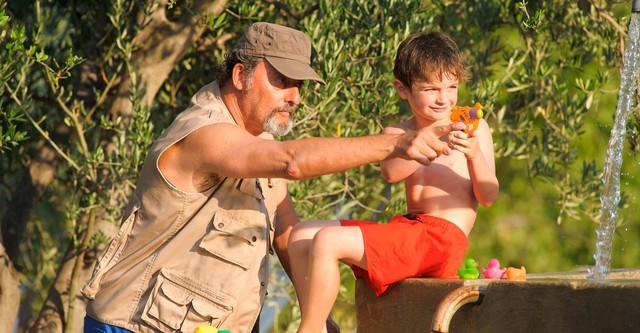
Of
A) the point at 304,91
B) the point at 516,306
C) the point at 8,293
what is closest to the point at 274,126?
the point at 516,306

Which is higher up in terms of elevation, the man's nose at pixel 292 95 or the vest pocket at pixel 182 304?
the man's nose at pixel 292 95

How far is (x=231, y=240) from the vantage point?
13.2 ft

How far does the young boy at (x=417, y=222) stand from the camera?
394 centimetres

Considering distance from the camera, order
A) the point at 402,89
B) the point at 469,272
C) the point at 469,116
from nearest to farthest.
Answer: the point at 469,116, the point at 469,272, the point at 402,89

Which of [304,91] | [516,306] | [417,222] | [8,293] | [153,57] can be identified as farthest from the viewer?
[8,293]

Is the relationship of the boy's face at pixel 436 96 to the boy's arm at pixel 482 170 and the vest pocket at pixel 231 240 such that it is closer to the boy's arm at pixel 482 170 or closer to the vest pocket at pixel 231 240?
the boy's arm at pixel 482 170

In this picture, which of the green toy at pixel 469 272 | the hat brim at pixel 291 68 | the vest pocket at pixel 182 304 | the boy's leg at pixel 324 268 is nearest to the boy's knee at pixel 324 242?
the boy's leg at pixel 324 268

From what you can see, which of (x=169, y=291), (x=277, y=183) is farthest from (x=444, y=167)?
(x=169, y=291)

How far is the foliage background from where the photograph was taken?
588 cm

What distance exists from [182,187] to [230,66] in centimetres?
61

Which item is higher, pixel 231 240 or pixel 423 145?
pixel 423 145

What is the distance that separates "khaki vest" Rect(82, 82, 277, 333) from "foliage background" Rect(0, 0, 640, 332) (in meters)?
1.56

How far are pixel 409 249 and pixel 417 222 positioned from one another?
0.66ft

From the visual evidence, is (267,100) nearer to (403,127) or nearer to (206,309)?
(403,127)
